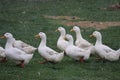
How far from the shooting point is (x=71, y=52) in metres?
13.5

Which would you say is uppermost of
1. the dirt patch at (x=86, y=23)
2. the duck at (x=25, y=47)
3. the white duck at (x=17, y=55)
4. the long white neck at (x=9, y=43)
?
the long white neck at (x=9, y=43)

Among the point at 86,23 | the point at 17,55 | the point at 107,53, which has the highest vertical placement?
the point at 17,55

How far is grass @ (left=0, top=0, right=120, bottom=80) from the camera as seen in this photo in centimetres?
1208

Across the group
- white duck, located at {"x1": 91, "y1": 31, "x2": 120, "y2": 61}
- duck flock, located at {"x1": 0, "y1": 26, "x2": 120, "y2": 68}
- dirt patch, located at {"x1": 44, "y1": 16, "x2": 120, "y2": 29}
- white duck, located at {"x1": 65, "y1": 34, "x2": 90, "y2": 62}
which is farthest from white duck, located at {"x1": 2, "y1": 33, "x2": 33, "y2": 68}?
dirt patch, located at {"x1": 44, "y1": 16, "x2": 120, "y2": 29}

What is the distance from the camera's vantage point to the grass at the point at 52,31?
1208cm

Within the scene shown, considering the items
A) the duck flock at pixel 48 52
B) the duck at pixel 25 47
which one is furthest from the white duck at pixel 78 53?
the duck at pixel 25 47

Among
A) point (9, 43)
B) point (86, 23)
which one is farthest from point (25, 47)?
point (86, 23)

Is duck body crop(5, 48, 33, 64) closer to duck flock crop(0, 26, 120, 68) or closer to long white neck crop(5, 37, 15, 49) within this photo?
duck flock crop(0, 26, 120, 68)

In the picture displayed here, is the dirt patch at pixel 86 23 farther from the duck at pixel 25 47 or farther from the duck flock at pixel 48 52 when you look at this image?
the duck at pixel 25 47

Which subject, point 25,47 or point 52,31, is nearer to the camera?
point 25,47

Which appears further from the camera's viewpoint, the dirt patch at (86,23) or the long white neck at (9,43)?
the dirt patch at (86,23)

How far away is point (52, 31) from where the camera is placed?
19.9 meters

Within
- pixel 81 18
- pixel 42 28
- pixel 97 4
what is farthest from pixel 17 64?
pixel 97 4

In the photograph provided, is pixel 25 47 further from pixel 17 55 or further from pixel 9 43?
pixel 17 55
